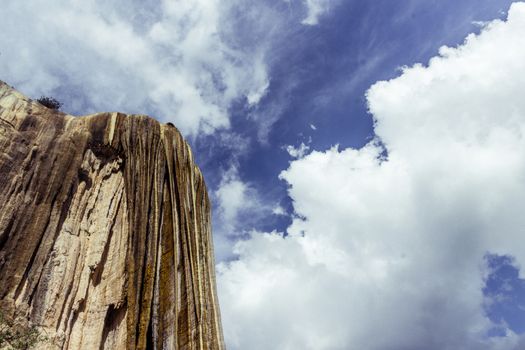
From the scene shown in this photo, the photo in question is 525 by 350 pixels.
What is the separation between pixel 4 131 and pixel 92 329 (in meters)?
10.2

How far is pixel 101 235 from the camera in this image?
70.9ft

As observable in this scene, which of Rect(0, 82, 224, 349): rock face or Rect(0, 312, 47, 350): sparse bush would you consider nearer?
Rect(0, 312, 47, 350): sparse bush

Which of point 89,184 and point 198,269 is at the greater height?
point 89,184

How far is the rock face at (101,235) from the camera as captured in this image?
18.9 m

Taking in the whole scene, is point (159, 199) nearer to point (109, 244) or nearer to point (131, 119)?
point (109, 244)

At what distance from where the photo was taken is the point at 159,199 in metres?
22.8

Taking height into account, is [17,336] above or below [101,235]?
below

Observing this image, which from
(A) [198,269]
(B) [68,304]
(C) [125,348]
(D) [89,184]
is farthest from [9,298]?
(A) [198,269]

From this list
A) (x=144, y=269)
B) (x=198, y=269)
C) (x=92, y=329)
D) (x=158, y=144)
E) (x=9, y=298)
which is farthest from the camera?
(x=158, y=144)

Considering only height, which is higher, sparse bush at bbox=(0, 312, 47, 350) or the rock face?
the rock face

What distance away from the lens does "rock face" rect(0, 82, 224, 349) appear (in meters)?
18.9

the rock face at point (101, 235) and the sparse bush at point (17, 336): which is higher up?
the rock face at point (101, 235)

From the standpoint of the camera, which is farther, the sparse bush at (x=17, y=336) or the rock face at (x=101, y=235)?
the rock face at (x=101, y=235)

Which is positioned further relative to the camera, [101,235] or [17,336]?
[101,235]
